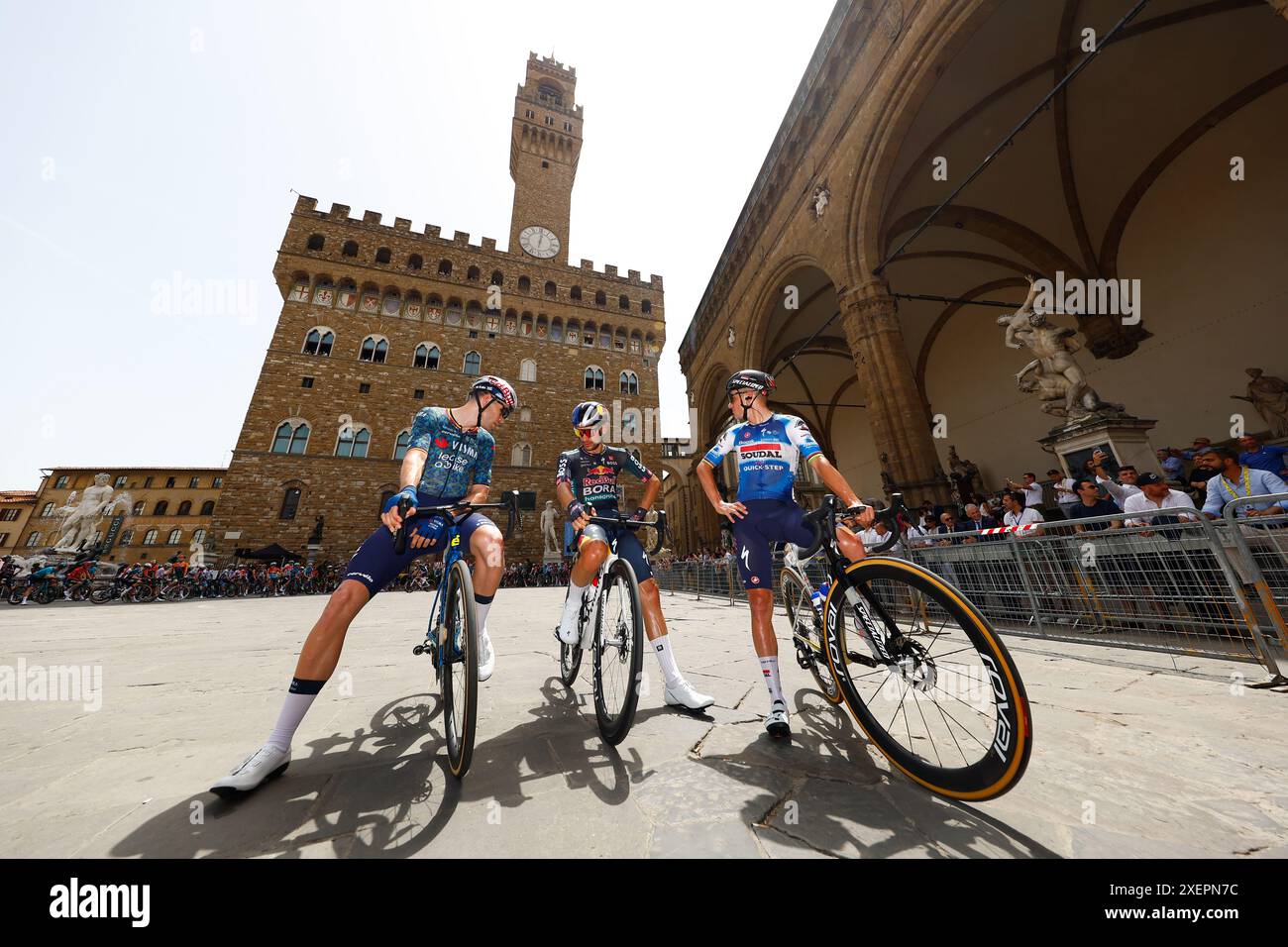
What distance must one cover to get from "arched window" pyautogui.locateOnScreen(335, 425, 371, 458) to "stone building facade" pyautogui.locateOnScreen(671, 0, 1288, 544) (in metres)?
18.3

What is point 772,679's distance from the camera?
2.05 metres

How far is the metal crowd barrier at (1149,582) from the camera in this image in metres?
2.92

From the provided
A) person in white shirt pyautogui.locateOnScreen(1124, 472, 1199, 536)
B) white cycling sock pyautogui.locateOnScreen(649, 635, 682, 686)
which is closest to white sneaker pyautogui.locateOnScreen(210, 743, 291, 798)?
white cycling sock pyautogui.locateOnScreen(649, 635, 682, 686)

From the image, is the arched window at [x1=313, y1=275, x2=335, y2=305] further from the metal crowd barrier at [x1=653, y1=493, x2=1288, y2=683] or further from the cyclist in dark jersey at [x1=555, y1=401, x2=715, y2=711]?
the metal crowd barrier at [x1=653, y1=493, x2=1288, y2=683]

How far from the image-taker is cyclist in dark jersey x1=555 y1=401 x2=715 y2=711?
7.84ft

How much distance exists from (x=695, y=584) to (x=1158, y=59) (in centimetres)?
1578

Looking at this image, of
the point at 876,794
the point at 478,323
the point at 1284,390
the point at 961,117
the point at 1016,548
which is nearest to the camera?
the point at 876,794
